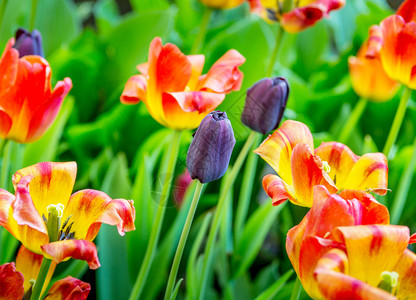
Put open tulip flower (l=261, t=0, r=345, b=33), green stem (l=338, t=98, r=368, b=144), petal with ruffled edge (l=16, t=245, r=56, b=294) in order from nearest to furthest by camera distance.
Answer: petal with ruffled edge (l=16, t=245, r=56, b=294), open tulip flower (l=261, t=0, r=345, b=33), green stem (l=338, t=98, r=368, b=144)

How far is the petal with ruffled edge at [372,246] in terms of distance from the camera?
0.90 ft

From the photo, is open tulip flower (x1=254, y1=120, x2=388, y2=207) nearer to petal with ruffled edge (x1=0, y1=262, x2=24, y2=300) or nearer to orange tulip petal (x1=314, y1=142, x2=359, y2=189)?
orange tulip petal (x1=314, y1=142, x2=359, y2=189)

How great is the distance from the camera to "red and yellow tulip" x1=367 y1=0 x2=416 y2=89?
41 centimetres

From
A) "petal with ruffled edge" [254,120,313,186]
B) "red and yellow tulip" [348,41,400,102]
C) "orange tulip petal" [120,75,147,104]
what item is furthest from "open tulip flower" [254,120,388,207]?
"red and yellow tulip" [348,41,400,102]

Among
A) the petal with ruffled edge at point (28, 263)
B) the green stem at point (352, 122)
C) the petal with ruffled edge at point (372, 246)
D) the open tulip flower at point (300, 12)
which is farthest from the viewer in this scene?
the green stem at point (352, 122)

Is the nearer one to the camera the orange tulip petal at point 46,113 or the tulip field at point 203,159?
the tulip field at point 203,159

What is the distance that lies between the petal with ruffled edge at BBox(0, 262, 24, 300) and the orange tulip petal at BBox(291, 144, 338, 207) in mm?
159

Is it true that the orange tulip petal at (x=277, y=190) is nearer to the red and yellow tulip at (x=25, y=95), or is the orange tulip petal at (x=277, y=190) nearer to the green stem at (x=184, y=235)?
the green stem at (x=184, y=235)

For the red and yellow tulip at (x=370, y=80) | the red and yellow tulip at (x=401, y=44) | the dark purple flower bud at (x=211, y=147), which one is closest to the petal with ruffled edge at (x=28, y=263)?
the dark purple flower bud at (x=211, y=147)

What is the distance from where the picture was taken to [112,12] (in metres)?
1.04

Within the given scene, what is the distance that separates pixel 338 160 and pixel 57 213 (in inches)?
7.0

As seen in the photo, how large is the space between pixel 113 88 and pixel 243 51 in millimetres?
184

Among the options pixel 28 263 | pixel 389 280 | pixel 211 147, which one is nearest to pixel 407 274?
pixel 389 280

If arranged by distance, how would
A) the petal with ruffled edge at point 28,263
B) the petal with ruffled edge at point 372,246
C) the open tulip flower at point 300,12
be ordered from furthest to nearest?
the open tulip flower at point 300,12, the petal with ruffled edge at point 28,263, the petal with ruffled edge at point 372,246
